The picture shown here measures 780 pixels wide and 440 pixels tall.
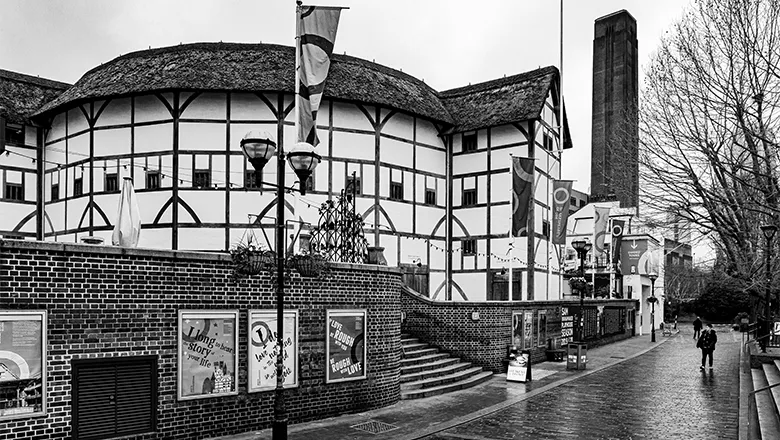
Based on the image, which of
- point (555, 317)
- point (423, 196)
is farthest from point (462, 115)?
point (555, 317)

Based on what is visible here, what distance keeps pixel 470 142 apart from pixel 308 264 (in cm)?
1838

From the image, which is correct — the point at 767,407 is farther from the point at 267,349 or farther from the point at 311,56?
the point at 311,56

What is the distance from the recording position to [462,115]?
29.7 m

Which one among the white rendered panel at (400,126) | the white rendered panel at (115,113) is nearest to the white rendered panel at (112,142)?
the white rendered panel at (115,113)

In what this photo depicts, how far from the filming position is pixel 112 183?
2397 cm

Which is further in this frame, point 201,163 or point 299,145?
point 201,163

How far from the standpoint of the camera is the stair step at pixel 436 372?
1582cm

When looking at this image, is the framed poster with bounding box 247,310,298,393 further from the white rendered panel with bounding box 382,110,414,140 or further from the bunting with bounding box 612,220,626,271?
the bunting with bounding box 612,220,626,271

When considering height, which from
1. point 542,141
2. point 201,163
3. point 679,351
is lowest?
point 679,351

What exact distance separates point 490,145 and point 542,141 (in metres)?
2.60

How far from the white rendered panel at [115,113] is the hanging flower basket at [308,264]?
15099 mm

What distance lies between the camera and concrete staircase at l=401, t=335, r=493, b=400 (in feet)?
50.9

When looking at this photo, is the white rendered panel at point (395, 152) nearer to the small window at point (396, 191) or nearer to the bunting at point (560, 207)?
the small window at point (396, 191)

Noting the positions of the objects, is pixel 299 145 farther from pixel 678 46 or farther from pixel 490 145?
pixel 490 145
